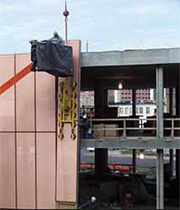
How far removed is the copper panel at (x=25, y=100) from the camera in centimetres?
1350

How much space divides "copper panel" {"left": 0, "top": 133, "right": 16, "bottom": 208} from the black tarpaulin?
3723 millimetres

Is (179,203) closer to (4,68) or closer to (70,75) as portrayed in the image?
(70,75)

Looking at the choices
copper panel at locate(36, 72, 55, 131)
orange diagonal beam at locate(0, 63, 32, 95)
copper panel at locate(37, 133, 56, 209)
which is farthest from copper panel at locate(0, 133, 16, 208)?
orange diagonal beam at locate(0, 63, 32, 95)

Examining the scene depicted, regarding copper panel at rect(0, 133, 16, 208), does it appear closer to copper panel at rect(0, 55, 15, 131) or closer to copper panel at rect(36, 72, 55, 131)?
copper panel at rect(0, 55, 15, 131)

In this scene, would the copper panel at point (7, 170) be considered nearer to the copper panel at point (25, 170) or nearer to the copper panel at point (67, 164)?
the copper panel at point (25, 170)

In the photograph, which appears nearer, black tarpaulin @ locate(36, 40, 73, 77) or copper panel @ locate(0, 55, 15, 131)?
black tarpaulin @ locate(36, 40, 73, 77)

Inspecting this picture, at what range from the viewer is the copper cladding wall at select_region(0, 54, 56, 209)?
521 inches

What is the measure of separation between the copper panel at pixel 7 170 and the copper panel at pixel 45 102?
1.48 meters

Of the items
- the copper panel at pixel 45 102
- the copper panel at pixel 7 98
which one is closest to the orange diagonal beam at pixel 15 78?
the copper panel at pixel 7 98

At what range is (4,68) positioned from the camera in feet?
45.2

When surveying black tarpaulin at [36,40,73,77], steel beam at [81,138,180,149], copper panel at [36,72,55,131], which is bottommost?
steel beam at [81,138,180,149]

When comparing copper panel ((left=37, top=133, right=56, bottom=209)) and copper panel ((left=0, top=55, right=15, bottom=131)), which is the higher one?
copper panel ((left=0, top=55, right=15, bottom=131))

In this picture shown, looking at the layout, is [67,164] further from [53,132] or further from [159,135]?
[159,135]

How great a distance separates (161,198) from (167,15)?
823 cm
